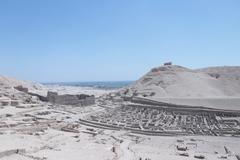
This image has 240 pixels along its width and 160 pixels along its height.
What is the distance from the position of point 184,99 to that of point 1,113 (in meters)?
21.4

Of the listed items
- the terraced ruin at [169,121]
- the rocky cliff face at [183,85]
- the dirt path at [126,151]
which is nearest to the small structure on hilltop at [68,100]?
the rocky cliff face at [183,85]

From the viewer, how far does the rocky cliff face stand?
5066cm

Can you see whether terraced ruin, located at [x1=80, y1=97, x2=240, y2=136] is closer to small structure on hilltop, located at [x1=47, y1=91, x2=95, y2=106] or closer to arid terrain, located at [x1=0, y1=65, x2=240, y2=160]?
arid terrain, located at [x1=0, y1=65, x2=240, y2=160]

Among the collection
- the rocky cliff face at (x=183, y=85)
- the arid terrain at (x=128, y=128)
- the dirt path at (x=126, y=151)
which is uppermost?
the rocky cliff face at (x=183, y=85)

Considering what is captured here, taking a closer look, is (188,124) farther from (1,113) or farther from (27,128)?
(1,113)

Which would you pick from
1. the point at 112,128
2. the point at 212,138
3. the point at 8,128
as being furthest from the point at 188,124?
the point at 8,128

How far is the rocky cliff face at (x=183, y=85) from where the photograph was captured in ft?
166

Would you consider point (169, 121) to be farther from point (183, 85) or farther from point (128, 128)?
point (183, 85)

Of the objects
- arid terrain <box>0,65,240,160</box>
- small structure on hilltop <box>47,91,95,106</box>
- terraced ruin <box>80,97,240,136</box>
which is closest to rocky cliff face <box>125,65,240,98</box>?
arid terrain <box>0,65,240,160</box>

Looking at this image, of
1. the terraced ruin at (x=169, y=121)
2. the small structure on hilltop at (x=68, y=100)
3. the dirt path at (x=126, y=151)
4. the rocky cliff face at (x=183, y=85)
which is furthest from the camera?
the rocky cliff face at (x=183, y=85)

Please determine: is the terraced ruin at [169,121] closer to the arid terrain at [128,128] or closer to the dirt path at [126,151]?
the arid terrain at [128,128]

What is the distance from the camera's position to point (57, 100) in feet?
161

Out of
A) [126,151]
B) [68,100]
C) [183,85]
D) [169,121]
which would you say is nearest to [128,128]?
[169,121]

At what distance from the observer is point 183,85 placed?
5456 centimetres
